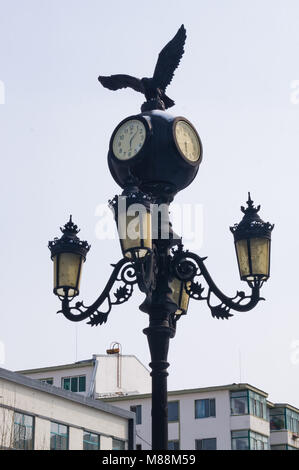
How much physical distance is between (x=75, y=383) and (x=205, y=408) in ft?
27.7

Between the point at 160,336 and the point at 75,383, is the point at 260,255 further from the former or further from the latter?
the point at 75,383

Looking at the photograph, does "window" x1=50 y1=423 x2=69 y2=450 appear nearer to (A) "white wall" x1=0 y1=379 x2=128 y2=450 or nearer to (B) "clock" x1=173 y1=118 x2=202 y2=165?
(A) "white wall" x1=0 y1=379 x2=128 y2=450

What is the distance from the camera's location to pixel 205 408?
182ft

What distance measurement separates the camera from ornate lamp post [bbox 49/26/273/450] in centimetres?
796

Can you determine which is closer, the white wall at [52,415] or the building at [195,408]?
the white wall at [52,415]

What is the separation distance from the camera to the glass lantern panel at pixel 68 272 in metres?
8.42

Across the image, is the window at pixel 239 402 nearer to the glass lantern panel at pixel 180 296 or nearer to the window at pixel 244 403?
the window at pixel 244 403

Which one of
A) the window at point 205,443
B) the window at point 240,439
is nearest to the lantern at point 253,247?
the window at point 240,439

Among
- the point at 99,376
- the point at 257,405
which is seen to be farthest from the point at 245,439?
the point at 99,376

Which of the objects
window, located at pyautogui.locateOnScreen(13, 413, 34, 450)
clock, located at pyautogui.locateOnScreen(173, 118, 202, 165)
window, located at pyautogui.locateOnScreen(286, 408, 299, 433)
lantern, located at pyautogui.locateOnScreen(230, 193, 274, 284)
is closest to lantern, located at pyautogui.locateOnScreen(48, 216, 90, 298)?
clock, located at pyautogui.locateOnScreen(173, 118, 202, 165)

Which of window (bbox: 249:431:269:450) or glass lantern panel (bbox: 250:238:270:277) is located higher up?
window (bbox: 249:431:269:450)

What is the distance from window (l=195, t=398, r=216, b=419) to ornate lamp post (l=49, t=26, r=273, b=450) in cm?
4727

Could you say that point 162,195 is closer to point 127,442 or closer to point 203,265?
point 203,265

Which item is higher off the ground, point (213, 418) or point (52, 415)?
point (213, 418)
